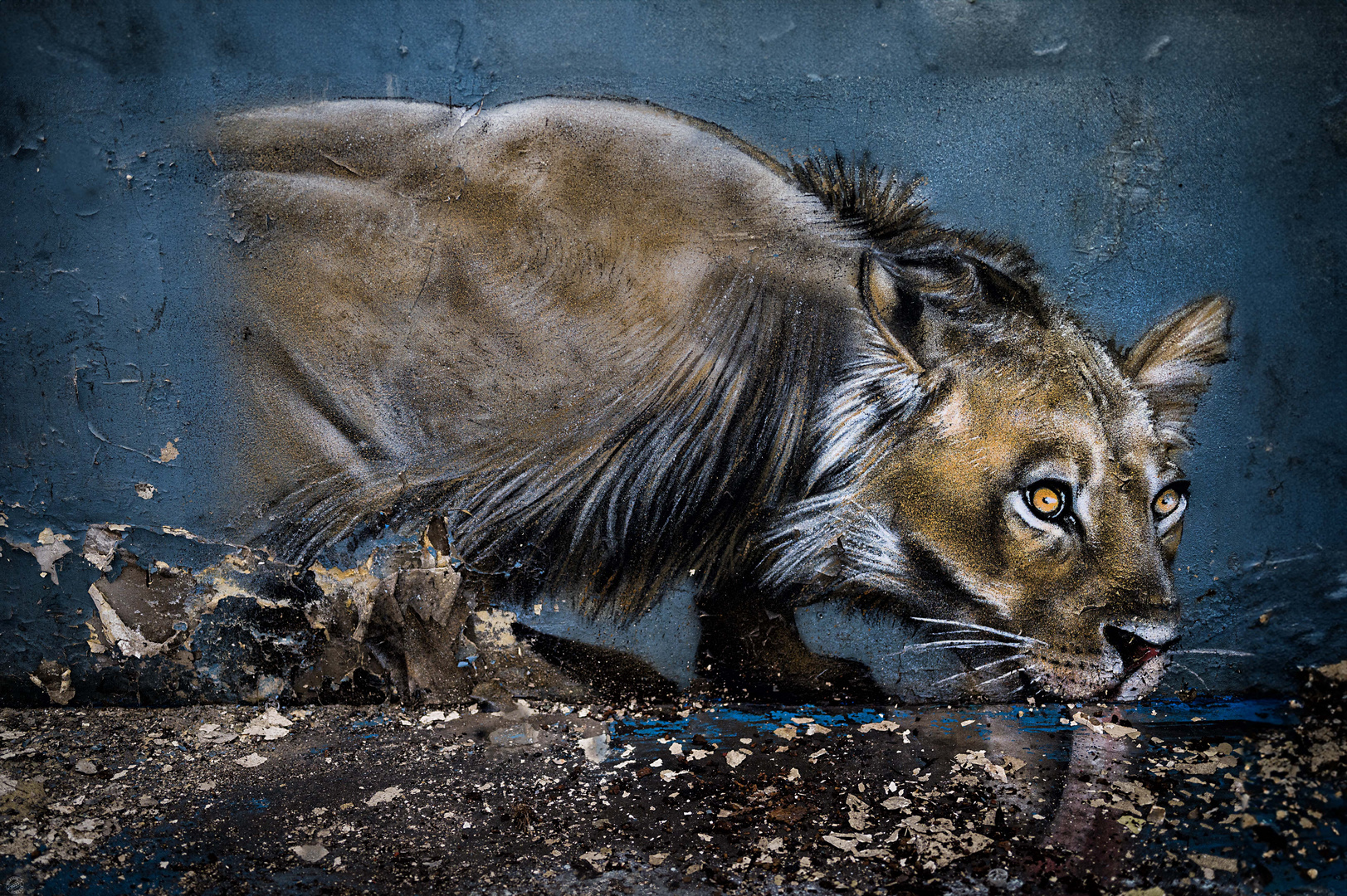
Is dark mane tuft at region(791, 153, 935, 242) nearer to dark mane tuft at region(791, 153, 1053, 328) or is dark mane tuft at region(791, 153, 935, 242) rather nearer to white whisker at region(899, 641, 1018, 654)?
dark mane tuft at region(791, 153, 1053, 328)

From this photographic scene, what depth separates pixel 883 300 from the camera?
2473 millimetres

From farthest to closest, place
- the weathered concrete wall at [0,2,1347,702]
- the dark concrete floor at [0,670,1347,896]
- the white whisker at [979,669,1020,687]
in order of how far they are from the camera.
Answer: the white whisker at [979,669,1020,687], the weathered concrete wall at [0,2,1347,702], the dark concrete floor at [0,670,1347,896]

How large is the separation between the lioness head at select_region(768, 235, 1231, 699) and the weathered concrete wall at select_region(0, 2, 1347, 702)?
104 millimetres

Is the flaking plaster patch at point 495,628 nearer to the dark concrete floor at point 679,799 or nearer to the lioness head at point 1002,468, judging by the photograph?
the dark concrete floor at point 679,799

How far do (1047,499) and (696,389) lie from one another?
1.20m

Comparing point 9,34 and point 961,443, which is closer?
point 9,34

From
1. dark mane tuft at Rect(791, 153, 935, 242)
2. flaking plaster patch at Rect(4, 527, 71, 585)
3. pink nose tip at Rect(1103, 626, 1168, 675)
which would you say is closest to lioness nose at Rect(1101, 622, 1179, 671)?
pink nose tip at Rect(1103, 626, 1168, 675)

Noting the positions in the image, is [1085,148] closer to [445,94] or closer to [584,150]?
[584,150]

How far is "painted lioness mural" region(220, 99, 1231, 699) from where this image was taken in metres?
2.42

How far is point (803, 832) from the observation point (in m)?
2.11

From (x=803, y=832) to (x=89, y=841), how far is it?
1.90m

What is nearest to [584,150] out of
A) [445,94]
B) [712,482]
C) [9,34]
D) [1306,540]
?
[445,94]

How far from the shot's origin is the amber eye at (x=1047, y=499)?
2521 mm

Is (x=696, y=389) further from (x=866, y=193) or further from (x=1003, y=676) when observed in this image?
(x=1003, y=676)
